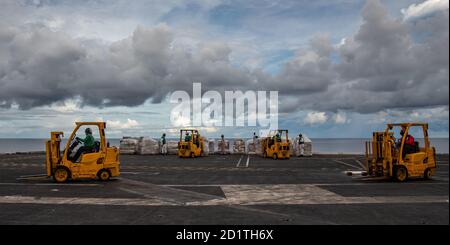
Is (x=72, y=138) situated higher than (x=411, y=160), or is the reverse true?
(x=72, y=138)

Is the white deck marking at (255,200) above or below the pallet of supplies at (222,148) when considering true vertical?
below

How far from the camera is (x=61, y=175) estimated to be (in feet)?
45.6

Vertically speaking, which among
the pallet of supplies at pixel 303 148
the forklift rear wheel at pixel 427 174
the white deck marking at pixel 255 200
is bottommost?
the white deck marking at pixel 255 200

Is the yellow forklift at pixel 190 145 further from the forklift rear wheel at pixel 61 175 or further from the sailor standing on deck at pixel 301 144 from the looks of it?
the forklift rear wheel at pixel 61 175

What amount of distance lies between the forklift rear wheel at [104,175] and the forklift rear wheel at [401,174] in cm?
1081

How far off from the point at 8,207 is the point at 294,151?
28020 mm

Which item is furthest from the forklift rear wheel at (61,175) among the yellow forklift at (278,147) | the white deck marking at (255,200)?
the yellow forklift at (278,147)

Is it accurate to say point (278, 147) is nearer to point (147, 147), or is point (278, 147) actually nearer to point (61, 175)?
point (147, 147)

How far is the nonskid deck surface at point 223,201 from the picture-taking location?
8.07 metres

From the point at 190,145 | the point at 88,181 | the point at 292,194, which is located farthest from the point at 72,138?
the point at 190,145

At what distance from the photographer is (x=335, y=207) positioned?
939cm

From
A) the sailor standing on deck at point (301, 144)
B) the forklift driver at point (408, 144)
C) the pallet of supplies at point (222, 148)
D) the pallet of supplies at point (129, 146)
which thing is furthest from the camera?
the pallet of supplies at point (222, 148)
